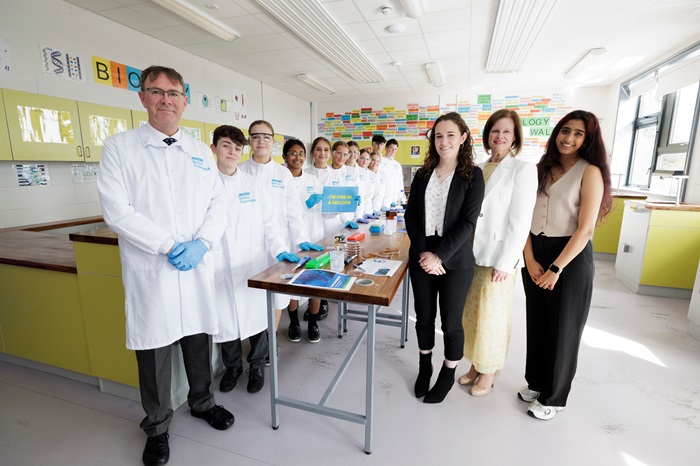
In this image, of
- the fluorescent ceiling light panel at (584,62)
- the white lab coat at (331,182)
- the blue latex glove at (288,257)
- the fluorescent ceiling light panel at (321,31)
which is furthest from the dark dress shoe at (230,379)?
the fluorescent ceiling light panel at (584,62)

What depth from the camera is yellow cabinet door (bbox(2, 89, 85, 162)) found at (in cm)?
291

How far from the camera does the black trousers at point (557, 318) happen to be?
1671 mm

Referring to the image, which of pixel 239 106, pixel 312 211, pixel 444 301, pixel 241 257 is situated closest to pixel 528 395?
pixel 444 301

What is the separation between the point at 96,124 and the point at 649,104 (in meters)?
7.79

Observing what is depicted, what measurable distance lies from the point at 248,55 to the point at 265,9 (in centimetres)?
162

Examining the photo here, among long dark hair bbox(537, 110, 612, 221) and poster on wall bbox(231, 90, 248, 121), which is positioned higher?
poster on wall bbox(231, 90, 248, 121)

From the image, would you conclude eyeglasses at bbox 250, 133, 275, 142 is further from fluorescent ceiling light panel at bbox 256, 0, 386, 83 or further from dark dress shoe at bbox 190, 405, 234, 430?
fluorescent ceiling light panel at bbox 256, 0, 386, 83

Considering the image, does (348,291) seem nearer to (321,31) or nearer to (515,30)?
(321,31)

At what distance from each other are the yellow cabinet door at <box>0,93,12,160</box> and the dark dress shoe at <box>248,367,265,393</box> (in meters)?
2.89

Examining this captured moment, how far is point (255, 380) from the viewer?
6.81 ft

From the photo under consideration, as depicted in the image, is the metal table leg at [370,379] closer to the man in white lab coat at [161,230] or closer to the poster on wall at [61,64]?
the man in white lab coat at [161,230]

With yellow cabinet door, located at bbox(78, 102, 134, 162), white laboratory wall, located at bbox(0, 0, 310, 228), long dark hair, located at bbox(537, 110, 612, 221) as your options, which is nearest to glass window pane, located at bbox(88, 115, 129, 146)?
yellow cabinet door, located at bbox(78, 102, 134, 162)

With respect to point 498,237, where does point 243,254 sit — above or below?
below

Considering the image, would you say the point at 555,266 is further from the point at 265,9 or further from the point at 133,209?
the point at 265,9
